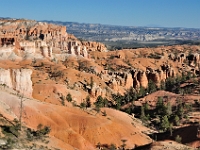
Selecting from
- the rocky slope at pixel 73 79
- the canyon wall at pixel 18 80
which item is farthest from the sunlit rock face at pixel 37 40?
the canyon wall at pixel 18 80

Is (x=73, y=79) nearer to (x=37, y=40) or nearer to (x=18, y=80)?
(x=18, y=80)

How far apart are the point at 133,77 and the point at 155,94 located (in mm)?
32040

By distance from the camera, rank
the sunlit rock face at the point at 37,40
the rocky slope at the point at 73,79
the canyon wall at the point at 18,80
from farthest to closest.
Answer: the sunlit rock face at the point at 37,40, the canyon wall at the point at 18,80, the rocky slope at the point at 73,79

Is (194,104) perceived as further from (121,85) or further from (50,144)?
(50,144)

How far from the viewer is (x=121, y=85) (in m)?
122

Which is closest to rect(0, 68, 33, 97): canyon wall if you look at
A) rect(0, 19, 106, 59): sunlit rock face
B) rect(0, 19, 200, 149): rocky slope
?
rect(0, 19, 200, 149): rocky slope

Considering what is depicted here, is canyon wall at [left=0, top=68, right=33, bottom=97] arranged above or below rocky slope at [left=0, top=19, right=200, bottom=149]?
above

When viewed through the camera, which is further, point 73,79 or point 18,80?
point 73,79

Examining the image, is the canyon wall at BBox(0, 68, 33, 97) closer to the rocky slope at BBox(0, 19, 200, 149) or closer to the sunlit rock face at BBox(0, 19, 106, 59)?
the rocky slope at BBox(0, 19, 200, 149)

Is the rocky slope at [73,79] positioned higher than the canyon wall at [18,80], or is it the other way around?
the canyon wall at [18,80]

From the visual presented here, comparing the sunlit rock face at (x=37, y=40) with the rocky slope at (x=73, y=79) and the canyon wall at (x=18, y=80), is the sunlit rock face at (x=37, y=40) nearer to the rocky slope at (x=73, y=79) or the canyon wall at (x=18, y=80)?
the rocky slope at (x=73, y=79)

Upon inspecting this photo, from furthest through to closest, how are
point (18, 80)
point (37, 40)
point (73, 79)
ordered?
point (37, 40) < point (73, 79) < point (18, 80)

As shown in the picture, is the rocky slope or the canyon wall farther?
the canyon wall

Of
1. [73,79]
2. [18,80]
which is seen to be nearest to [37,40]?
[73,79]
